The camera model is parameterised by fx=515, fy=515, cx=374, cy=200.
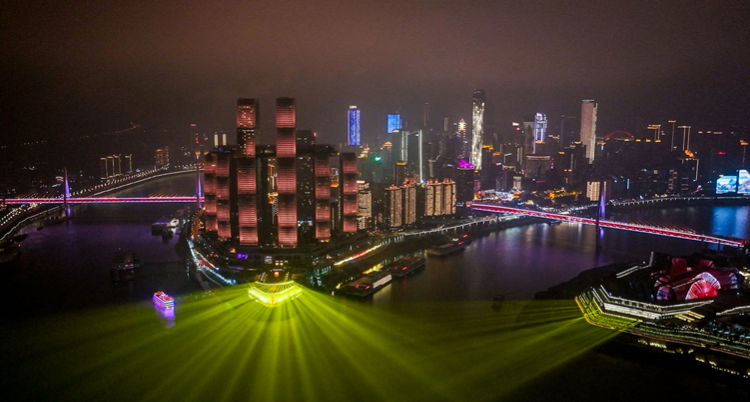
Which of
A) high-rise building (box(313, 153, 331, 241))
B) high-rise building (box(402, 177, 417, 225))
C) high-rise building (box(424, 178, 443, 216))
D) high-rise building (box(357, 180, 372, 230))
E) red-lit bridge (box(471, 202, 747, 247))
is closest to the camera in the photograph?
high-rise building (box(313, 153, 331, 241))

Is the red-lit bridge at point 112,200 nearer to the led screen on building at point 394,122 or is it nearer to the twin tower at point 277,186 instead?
the twin tower at point 277,186

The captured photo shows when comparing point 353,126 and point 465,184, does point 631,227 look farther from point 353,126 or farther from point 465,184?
point 353,126

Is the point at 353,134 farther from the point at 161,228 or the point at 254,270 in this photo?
the point at 254,270

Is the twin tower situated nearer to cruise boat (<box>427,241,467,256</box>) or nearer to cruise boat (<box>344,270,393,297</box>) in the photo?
cruise boat (<box>344,270,393,297</box>)

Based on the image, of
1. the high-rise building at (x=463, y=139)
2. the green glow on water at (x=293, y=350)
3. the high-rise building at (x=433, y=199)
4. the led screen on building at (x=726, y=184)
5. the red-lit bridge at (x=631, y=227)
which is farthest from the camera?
the high-rise building at (x=463, y=139)

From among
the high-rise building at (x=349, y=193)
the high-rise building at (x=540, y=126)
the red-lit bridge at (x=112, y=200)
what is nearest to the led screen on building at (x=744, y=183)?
the high-rise building at (x=540, y=126)

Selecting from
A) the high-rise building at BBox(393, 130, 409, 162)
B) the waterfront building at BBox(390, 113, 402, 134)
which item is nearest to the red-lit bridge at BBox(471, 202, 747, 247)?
the high-rise building at BBox(393, 130, 409, 162)

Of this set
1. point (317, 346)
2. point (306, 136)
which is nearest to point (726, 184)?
point (306, 136)
